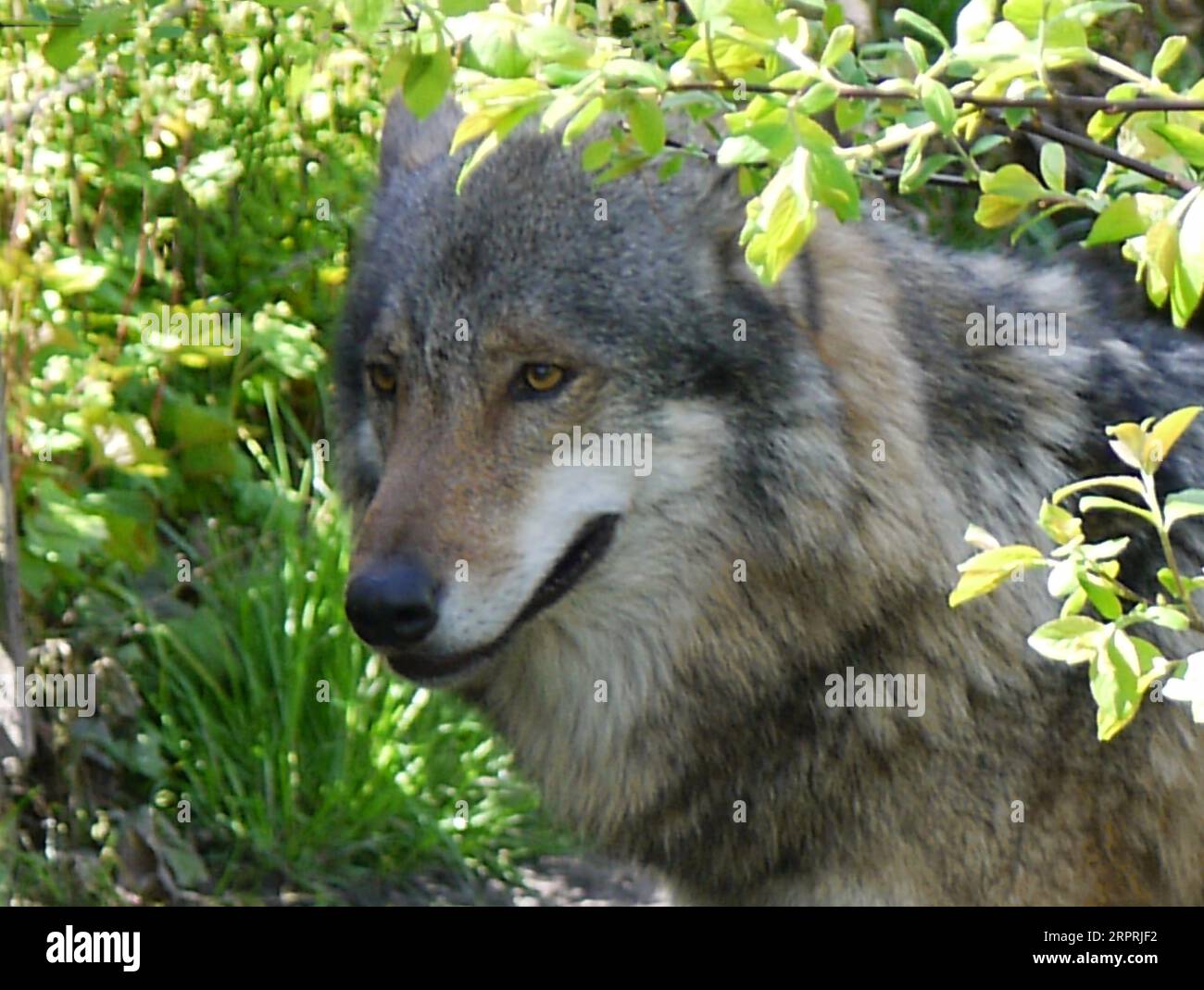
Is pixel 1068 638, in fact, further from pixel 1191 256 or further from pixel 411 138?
pixel 411 138

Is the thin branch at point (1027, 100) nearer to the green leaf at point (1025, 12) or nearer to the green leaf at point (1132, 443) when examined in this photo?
the green leaf at point (1025, 12)

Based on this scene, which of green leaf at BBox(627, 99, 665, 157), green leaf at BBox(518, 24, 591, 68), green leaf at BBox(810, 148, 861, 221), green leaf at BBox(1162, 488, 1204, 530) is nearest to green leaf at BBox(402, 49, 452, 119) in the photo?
green leaf at BBox(518, 24, 591, 68)

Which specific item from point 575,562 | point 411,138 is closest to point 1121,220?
point 575,562

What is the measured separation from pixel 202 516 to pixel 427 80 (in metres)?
3.31

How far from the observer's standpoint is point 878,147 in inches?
75.3

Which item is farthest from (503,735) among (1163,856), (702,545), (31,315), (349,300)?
(31,315)

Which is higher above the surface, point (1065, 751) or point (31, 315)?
point (31, 315)

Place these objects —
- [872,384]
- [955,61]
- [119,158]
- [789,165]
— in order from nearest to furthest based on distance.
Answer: [789,165] < [955,61] < [872,384] < [119,158]

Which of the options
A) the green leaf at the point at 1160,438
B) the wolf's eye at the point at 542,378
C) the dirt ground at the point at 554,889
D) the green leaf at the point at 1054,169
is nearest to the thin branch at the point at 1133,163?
the green leaf at the point at 1054,169

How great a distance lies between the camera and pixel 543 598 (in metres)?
2.85

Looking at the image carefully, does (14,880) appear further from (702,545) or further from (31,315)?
(702,545)

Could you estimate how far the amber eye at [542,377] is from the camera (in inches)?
113

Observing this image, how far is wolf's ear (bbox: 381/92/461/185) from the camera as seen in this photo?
3244 millimetres
